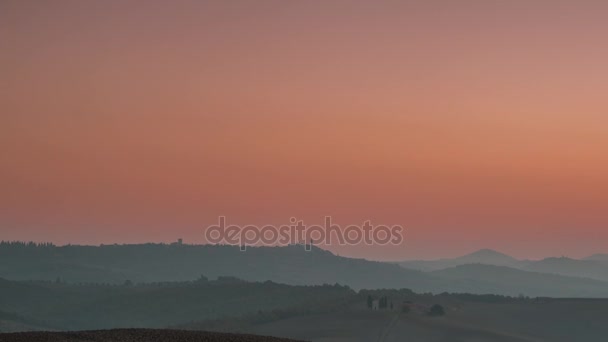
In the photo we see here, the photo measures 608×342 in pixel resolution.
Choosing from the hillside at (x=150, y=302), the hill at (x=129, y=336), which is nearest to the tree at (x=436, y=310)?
the hillside at (x=150, y=302)

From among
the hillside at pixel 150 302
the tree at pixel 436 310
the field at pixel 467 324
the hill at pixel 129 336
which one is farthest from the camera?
the hillside at pixel 150 302

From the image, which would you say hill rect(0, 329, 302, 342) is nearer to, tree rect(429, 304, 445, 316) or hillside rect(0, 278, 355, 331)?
tree rect(429, 304, 445, 316)

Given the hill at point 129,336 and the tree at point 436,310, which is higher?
the tree at point 436,310

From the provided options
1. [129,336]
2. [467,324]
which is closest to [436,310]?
[467,324]

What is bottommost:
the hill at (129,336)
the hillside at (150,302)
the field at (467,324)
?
the hill at (129,336)

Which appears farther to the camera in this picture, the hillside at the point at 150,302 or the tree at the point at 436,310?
the hillside at the point at 150,302

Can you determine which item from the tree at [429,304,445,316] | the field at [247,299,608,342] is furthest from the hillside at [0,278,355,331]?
the field at [247,299,608,342]

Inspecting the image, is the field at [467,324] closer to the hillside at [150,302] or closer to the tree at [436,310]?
the tree at [436,310]

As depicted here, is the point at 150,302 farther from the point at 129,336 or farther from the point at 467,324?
the point at 129,336

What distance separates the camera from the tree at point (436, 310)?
413 ft

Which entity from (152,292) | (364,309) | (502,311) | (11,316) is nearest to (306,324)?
(364,309)

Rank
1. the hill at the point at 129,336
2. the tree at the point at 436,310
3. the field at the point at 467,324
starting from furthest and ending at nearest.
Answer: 1. the tree at the point at 436,310
2. the field at the point at 467,324
3. the hill at the point at 129,336

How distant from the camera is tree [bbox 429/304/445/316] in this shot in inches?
4956

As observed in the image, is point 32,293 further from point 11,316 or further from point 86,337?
point 86,337
